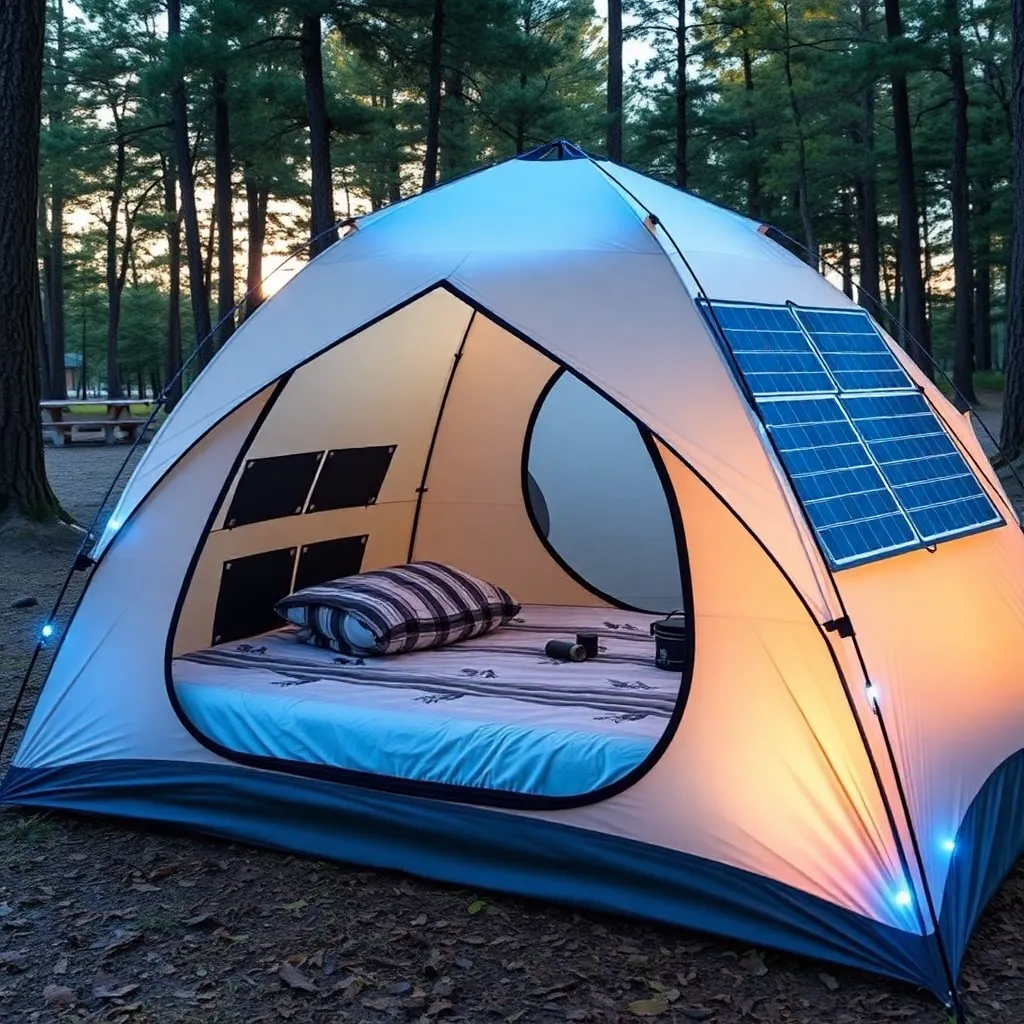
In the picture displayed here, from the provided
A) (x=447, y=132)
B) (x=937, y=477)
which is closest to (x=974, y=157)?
(x=447, y=132)

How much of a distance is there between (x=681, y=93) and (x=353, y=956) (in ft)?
63.2

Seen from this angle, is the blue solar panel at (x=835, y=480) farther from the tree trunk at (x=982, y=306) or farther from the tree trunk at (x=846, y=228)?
the tree trunk at (x=982, y=306)

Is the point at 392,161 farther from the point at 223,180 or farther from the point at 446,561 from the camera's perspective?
the point at 446,561

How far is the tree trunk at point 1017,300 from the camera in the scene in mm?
7578

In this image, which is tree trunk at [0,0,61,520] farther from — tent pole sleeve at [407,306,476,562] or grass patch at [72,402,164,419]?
tent pole sleeve at [407,306,476,562]

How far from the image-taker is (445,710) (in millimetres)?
3363

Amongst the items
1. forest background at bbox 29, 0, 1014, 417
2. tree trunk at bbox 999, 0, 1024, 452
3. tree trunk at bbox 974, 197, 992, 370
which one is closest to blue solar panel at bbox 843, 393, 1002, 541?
tree trunk at bbox 999, 0, 1024, 452

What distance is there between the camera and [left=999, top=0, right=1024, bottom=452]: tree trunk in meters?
7.58

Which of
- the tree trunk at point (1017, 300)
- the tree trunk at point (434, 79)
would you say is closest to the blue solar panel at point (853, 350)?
the tree trunk at point (1017, 300)

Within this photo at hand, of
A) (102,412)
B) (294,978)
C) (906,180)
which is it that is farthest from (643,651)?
(102,412)

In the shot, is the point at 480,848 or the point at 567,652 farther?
the point at 567,652

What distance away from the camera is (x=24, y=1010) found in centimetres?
254

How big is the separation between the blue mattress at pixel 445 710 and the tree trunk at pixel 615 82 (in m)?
12.1

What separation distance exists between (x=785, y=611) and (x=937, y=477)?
1.01 meters
